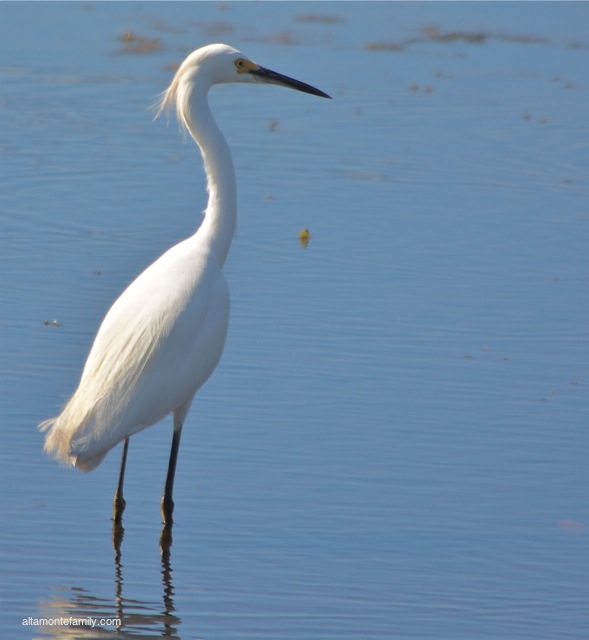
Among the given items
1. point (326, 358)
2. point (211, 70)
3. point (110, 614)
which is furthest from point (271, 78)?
point (110, 614)

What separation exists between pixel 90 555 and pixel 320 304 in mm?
2791

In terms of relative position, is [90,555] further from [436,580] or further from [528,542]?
[528,542]

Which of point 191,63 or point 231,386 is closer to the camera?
point 191,63

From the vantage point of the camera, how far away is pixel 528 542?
5125mm

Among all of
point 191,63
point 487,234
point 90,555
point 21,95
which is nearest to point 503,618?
point 90,555

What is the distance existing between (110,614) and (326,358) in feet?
8.07

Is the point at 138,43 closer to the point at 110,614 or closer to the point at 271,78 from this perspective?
the point at 271,78

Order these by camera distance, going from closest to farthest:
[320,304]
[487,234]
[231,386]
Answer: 1. [231,386]
2. [320,304]
3. [487,234]

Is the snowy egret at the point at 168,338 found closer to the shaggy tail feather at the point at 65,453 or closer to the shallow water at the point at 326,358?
the shaggy tail feather at the point at 65,453

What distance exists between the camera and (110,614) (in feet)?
14.8

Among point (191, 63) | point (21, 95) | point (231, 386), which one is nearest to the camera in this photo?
point (191, 63)

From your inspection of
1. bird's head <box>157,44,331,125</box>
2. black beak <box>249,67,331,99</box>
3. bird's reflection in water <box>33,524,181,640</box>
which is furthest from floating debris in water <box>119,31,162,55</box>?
bird's reflection in water <box>33,524,181,640</box>

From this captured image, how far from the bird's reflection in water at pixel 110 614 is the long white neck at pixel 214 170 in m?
1.50

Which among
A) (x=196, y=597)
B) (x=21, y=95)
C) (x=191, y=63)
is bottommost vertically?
(x=196, y=597)
